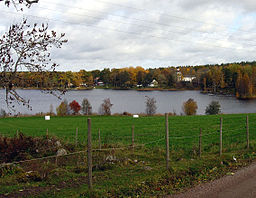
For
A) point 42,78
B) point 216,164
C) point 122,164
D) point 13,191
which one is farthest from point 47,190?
point 216,164

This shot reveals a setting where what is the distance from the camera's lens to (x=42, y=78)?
763 cm

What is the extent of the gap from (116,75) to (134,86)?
36.7ft

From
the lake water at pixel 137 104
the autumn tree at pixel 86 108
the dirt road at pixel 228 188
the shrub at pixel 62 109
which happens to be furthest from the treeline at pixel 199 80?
the dirt road at pixel 228 188

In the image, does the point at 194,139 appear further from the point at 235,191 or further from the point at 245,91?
the point at 245,91

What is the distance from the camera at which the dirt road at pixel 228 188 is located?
683 centimetres

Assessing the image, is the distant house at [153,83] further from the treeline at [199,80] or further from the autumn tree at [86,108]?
the autumn tree at [86,108]

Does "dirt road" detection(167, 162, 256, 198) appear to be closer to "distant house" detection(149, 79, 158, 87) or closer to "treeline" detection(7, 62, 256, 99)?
"treeline" detection(7, 62, 256, 99)

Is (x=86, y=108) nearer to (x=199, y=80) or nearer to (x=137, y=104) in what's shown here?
(x=137, y=104)

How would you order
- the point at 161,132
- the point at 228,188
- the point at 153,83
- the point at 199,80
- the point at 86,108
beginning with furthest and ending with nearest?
the point at 153,83
the point at 199,80
the point at 86,108
the point at 161,132
the point at 228,188

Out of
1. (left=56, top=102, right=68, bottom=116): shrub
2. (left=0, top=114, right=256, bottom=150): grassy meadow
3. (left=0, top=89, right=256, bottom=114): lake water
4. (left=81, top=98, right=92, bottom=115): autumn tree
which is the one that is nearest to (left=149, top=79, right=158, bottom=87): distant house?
(left=0, top=89, right=256, bottom=114): lake water

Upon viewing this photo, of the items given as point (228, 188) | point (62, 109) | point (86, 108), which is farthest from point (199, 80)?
point (228, 188)

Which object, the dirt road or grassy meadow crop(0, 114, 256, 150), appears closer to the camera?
the dirt road

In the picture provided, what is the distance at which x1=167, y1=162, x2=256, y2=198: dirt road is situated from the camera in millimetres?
6829

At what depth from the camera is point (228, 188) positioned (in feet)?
24.1
